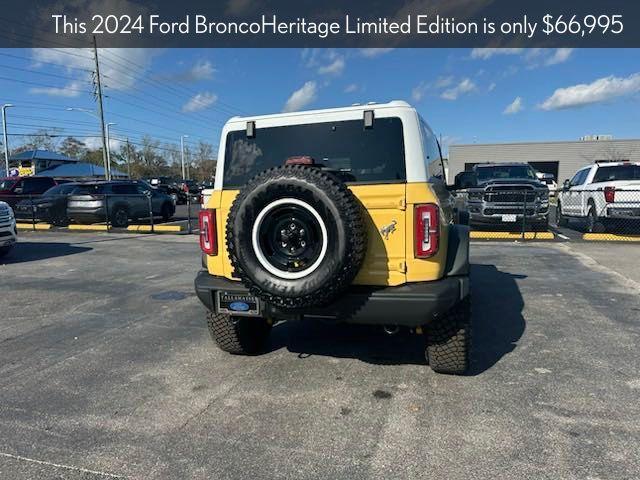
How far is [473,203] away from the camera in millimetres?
13148

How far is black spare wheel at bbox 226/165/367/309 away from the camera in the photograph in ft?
10.8

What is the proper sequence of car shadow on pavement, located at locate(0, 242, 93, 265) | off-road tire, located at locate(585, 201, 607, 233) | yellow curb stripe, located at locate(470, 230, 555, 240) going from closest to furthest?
car shadow on pavement, located at locate(0, 242, 93, 265)
yellow curb stripe, located at locate(470, 230, 555, 240)
off-road tire, located at locate(585, 201, 607, 233)

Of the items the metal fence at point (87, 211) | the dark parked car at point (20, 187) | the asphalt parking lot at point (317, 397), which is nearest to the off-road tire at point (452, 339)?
the asphalt parking lot at point (317, 397)

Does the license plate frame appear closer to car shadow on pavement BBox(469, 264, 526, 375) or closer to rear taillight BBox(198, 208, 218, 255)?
rear taillight BBox(198, 208, 218, 255)

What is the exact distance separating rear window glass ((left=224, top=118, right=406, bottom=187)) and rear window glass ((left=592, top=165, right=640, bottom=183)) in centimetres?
1093

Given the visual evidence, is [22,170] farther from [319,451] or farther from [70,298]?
[319,451]

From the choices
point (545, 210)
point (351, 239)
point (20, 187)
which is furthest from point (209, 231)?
point (20, 187)

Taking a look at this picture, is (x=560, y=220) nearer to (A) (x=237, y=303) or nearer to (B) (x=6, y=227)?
(A) (x=237, y=303)

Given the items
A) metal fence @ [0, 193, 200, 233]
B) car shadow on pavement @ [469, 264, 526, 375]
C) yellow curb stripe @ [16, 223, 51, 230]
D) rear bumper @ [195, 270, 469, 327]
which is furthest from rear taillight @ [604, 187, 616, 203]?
yellow curb stripe @ [16, 223, 51, 230]

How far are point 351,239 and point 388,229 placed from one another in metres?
0.34

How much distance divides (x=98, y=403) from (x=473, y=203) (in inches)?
449

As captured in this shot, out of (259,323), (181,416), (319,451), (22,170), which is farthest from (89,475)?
(22,170)

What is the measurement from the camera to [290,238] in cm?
350

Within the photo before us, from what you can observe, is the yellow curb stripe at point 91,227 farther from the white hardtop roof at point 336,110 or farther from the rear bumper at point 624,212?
the rear bumper at point 624,212
